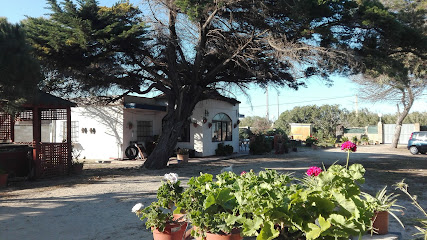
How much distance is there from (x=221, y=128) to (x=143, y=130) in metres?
4.84

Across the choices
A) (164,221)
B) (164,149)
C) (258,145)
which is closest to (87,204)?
(164,221)

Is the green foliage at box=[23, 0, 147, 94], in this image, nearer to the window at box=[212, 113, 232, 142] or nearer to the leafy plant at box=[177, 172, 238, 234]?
the window at box=[212, 113, 232, 142]

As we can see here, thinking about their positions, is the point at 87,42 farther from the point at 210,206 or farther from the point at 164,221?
the point at 210,206

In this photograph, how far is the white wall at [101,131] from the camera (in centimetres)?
1659

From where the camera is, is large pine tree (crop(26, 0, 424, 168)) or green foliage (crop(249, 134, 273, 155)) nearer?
large pine tree (crop(26, 0, 424, 168))

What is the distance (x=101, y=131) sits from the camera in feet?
55.9

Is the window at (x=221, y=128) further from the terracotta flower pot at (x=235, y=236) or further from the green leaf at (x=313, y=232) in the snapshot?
the green leaf at (x=313, y=232)

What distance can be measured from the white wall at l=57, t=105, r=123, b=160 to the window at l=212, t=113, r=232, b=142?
5.51 metres

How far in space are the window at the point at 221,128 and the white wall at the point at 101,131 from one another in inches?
217

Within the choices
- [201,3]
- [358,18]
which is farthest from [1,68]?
[358,18]

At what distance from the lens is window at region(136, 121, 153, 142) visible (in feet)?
57.5

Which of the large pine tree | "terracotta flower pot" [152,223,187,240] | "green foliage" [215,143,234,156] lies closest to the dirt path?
"terracotta flower pot" [152,223,187,240]

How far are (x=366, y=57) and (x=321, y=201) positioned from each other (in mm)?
9655

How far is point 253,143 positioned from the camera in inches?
806
